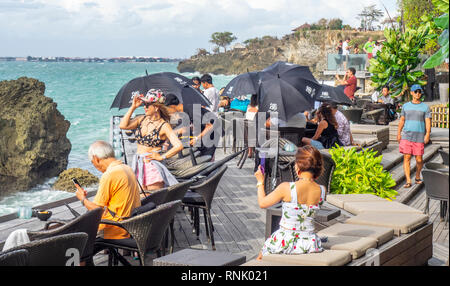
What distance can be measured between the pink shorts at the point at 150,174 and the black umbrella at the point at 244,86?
4.67 meters

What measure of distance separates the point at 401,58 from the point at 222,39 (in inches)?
6685

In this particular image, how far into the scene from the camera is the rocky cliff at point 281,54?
3752 inches

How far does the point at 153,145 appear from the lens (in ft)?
20.9

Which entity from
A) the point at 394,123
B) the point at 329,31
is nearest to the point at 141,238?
the point at 394,123

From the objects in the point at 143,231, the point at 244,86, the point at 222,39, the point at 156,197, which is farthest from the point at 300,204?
the point at 222,39

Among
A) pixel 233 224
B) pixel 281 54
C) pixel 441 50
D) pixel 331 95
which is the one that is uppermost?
pixel 281 54

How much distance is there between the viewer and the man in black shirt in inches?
Answer: 336

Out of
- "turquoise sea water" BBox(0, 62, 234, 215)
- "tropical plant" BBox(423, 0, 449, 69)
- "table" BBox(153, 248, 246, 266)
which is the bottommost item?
"turquoise sea water" BBox(0, 62, 234, 215)

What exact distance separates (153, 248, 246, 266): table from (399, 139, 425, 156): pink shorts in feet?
18.2

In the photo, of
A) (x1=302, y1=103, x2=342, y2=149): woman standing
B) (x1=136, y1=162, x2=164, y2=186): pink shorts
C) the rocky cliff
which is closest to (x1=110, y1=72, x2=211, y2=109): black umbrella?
(x1=302, y1=103, x2=342, y2=149): woman standing

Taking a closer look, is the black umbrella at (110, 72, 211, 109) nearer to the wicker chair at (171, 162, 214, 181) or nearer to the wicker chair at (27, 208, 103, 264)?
the wicker chair at (171, 162, 214, 181)

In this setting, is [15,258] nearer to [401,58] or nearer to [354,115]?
[401,58]

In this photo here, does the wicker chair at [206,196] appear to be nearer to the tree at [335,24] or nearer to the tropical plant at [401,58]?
the tropical plant at [401,58]
